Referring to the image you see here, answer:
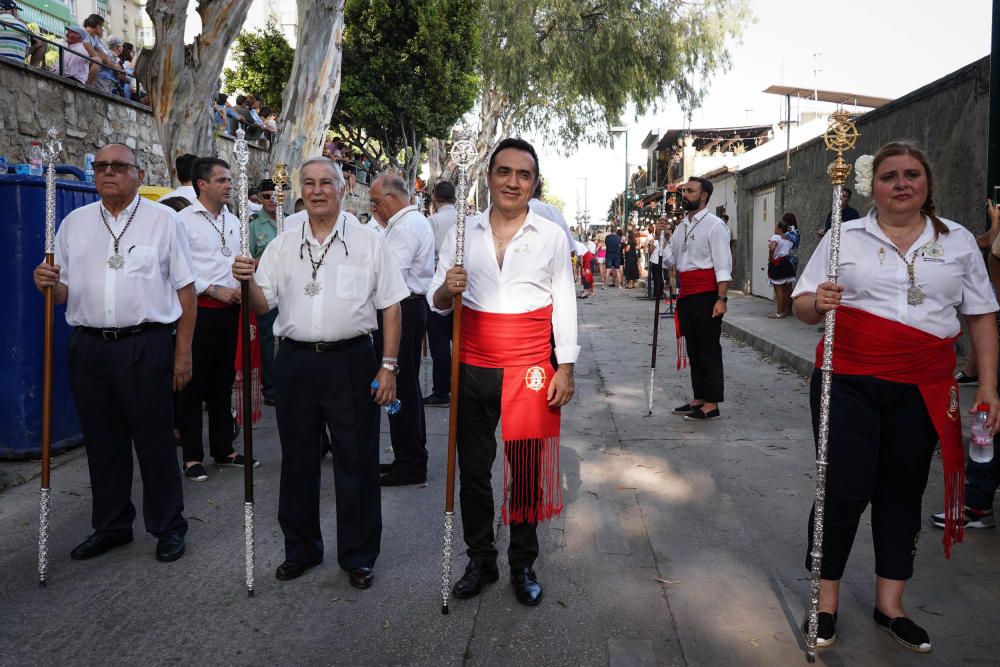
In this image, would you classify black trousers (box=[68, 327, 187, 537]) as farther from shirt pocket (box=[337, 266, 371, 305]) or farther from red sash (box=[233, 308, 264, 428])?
red sash (box=[233, 308, 264, 428])

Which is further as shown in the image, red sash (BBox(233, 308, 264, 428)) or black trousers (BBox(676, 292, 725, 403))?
black trousers (BBox(676, 292, 725, 403))

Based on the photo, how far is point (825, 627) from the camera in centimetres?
353

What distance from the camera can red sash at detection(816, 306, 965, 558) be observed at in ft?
11.2

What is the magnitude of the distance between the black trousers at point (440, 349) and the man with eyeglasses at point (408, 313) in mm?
1773

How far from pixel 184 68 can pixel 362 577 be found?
8.77 metres

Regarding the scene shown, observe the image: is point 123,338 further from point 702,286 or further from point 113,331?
point 702,286

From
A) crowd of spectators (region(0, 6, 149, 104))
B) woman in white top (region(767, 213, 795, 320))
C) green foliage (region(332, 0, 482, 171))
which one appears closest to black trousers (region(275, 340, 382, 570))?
crowd of spectators (region(0, 6, 149, 104))

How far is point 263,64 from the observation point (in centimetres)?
2759

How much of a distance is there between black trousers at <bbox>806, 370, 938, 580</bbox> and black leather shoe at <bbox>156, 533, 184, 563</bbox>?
10.5 feet

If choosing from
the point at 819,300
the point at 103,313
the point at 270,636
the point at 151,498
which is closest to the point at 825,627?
the point at 819,300

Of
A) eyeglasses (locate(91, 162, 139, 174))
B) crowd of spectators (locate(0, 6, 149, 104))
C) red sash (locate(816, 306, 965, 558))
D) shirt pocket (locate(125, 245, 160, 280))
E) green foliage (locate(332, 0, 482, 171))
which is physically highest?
green foliage (locate(332, 0, 482, 171))

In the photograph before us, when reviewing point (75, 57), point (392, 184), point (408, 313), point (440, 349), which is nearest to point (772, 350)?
point (440, 349)

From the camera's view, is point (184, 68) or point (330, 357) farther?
point (184, 68)

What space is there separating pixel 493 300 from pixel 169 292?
1.95 metres
